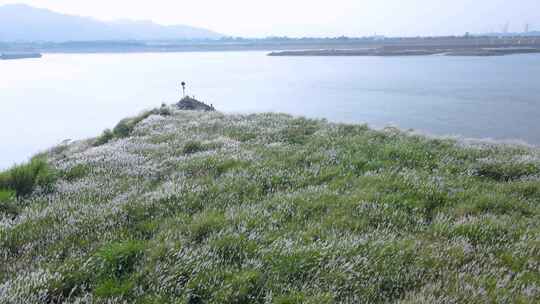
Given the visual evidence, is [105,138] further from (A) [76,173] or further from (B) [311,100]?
(B) [311,100]

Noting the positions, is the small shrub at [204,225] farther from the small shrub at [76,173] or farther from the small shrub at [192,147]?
the small shrub at [192,147]

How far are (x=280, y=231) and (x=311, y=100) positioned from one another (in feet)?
176

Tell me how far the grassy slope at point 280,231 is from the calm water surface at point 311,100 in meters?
14.1

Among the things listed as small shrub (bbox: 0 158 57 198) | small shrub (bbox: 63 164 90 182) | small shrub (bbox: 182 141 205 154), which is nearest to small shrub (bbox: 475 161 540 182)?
small shrub (bbox: 182 141 205 154)

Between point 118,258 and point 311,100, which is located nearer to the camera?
point 118,258

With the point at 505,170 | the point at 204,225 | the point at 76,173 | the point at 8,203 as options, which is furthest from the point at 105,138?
the point at 505,170

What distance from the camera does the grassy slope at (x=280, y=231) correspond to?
17.0 ft

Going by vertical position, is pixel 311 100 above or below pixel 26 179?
below

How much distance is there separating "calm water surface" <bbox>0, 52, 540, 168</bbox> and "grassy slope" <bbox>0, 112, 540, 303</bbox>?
46.1 ft

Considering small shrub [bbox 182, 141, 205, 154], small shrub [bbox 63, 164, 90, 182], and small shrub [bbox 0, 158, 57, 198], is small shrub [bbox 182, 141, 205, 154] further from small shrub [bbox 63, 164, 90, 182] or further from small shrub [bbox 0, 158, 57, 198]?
small shrub [bbox 0, 158, 57, 198]

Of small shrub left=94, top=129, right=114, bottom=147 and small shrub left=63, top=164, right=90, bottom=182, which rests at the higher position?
small shrub left=63, top=164, right=90, bottom=182

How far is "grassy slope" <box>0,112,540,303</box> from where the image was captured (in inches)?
204

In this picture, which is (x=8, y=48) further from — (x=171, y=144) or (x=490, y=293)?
(x=490, y=293)

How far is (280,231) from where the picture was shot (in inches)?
266
